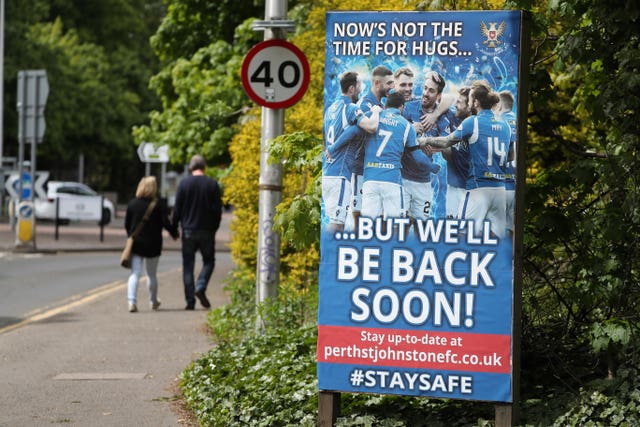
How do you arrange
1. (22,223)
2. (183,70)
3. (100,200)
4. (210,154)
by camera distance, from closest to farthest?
(210,154), (183,70), (22,223), (100,200)

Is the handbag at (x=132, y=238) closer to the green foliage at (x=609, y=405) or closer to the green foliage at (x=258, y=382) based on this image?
the green foliage at (x=258, y=382)

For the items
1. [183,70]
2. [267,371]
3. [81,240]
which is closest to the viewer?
[267,371]

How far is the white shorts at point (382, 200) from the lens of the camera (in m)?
6.47

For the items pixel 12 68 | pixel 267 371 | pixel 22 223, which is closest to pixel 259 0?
pixel 22 223

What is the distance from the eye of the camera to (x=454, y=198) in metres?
6.36

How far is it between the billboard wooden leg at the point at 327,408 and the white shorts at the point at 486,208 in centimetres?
125

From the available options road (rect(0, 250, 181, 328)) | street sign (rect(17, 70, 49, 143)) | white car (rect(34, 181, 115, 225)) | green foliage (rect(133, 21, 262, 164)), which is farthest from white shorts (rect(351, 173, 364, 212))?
white car (rect(34, 181, 115, 225))

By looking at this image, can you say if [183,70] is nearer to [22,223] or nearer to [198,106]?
[198,106]

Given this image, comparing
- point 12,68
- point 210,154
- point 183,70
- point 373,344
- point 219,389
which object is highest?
point 12,68

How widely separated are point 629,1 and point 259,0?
49.6 ft

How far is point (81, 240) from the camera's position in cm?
3609

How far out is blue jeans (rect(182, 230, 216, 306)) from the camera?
15273 mm

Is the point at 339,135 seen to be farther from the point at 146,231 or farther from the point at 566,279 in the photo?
the point at 146,231

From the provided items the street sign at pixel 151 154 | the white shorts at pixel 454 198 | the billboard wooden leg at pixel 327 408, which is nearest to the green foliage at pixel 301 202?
the billboard wooden leg at pixel 327 408
